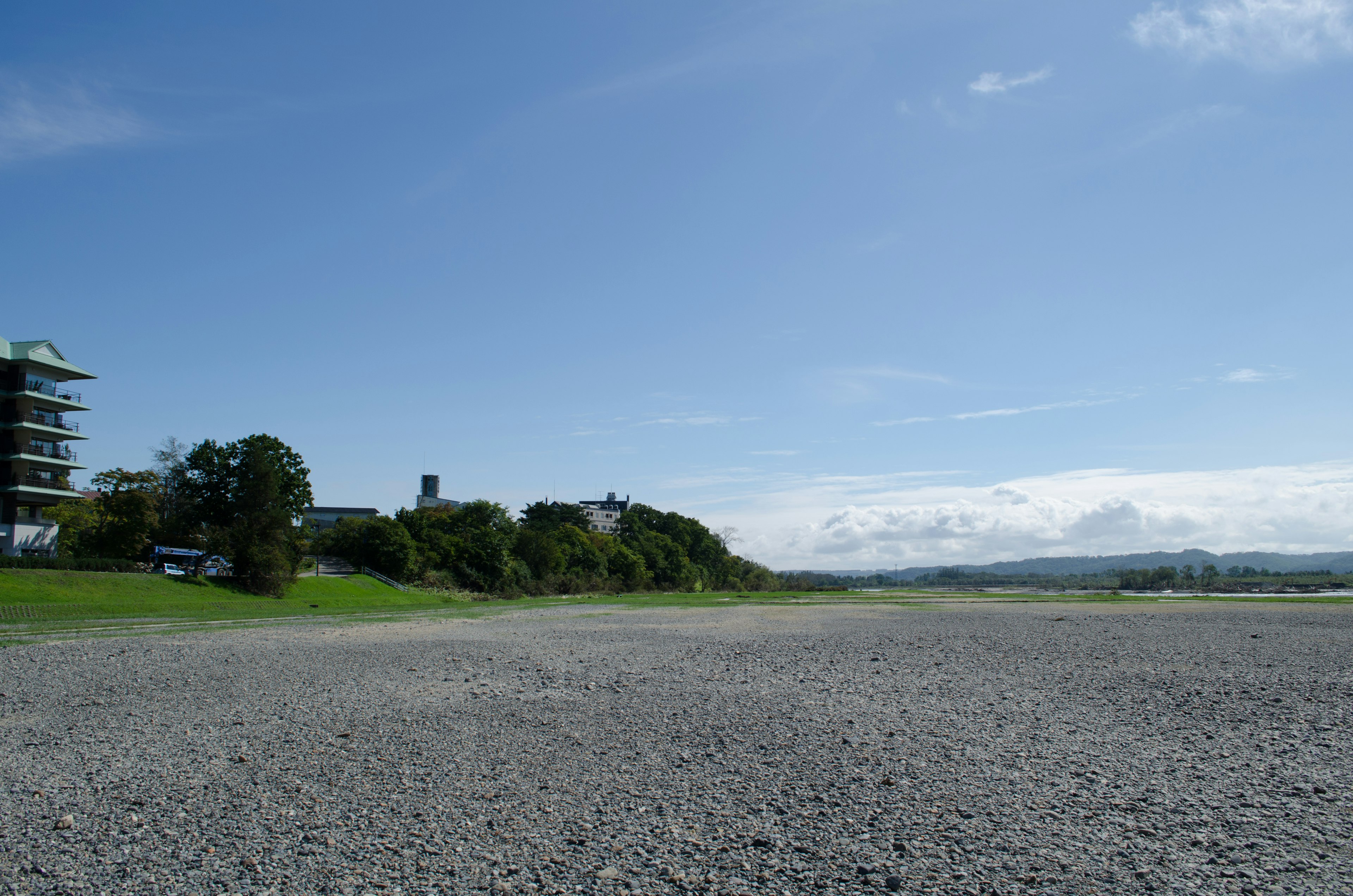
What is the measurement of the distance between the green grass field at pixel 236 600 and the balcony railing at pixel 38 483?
2560 cm

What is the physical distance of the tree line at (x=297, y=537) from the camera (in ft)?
167

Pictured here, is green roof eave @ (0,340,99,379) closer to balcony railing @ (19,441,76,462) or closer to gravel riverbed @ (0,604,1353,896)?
balcony railing @ (19,441,76,462)

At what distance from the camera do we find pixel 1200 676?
523 inches

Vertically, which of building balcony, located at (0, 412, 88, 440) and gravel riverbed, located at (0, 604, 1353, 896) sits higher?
building balcony, located at (0, 412, 88, 440)

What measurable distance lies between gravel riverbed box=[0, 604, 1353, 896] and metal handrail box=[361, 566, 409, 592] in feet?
153

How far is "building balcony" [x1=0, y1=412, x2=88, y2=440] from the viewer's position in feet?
200

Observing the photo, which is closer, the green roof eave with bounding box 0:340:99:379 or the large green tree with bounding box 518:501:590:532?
the green roof eave with bounding box 0:340:99:379

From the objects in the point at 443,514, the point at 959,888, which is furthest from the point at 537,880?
the point at 443,514

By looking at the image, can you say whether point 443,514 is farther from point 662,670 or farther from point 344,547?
point 662,670

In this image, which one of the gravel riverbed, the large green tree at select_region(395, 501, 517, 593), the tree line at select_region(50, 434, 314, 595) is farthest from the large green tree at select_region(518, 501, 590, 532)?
the gravel riverbed

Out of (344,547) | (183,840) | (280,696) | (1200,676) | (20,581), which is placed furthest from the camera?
(344,547)

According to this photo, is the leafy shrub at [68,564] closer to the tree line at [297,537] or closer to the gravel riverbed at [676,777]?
the tree line at [297,537]

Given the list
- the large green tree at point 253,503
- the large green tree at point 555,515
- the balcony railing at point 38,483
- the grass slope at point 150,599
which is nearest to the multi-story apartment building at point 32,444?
the balcony railing at point 38,483

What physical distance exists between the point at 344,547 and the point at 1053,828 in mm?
74276
